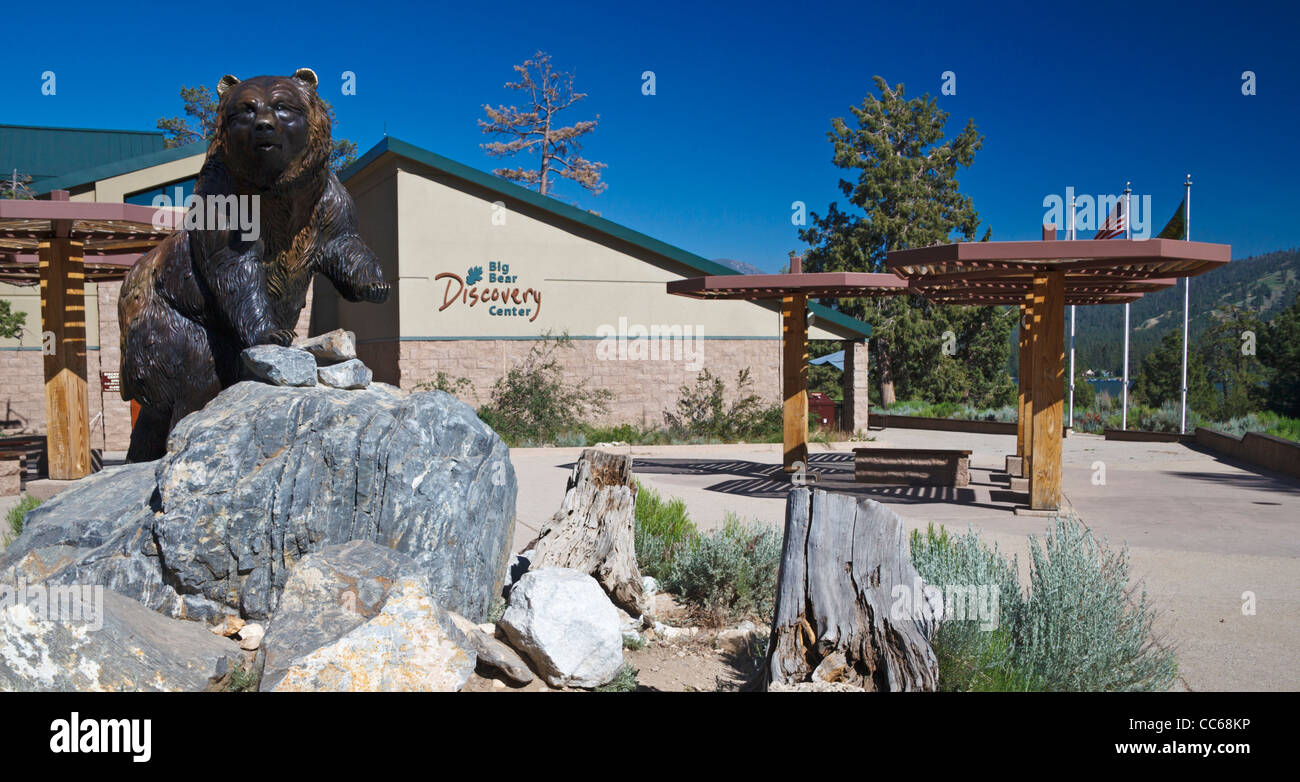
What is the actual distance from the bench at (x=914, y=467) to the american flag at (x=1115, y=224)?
3.43m

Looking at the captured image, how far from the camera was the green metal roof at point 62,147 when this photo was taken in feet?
73.2

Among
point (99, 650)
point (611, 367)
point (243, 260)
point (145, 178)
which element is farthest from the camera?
point (611, 367)

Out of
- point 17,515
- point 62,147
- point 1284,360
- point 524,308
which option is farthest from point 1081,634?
point 1284,360

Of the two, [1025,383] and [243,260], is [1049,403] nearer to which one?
[1025,383]

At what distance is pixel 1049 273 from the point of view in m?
9.79

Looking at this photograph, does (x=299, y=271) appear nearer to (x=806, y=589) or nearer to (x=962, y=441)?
(x=806, y=589)

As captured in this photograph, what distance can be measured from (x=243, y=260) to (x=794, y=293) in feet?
30.6

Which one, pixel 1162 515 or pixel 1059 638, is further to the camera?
pixel 1162 515

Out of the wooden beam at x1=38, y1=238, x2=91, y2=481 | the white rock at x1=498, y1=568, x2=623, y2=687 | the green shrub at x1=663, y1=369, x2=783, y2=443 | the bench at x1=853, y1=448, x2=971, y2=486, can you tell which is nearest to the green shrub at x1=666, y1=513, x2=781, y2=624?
the white rock at x1=498, y1=568, x2=623, y2=687

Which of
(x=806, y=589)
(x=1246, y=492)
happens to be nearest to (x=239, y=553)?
(x=806, y=589)

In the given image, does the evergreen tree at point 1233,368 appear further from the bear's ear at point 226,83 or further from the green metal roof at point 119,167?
the green metal roof at point 119,167

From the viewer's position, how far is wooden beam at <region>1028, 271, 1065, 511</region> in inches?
383

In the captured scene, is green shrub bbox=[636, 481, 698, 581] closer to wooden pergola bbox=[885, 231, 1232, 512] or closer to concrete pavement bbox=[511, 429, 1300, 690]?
concrete pavement bbox=[511, 429, 1300, 690]

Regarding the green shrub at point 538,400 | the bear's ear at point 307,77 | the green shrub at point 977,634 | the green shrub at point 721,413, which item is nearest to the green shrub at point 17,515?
the bear's ear at point 307,77
